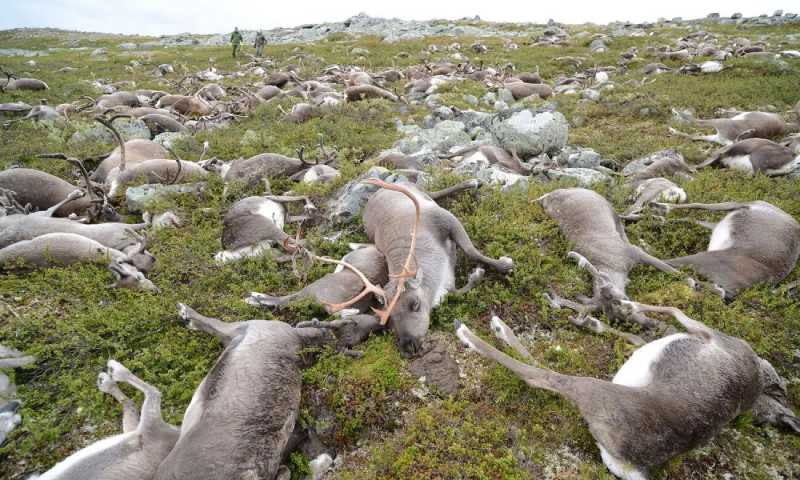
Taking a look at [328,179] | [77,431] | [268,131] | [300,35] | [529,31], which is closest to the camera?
[77,431]

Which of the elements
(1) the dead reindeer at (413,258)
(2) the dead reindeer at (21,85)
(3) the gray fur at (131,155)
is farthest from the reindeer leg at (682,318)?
(2) the dead reindeer at (21,85)

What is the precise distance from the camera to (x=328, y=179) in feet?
28.3

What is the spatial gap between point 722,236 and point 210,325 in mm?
6899

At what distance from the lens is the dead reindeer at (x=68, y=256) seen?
592cm

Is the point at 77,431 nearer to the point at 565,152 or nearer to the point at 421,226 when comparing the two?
the point at 421,226

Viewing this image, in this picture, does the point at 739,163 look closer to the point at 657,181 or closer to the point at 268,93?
the point at 657,181

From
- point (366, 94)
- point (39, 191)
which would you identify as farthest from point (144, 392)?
point (366, 94)

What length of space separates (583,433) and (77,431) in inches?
186

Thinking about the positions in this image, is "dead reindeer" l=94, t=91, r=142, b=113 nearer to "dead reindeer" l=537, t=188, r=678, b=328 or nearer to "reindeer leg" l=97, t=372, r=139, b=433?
"reindeer leg" l=97, t=372, r=139, b=433

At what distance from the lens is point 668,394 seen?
3783mm

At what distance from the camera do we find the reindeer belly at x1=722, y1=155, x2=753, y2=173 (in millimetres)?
8430

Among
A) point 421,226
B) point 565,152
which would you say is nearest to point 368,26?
point 565,152

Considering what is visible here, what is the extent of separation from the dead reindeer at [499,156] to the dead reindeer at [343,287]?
12.8 feet

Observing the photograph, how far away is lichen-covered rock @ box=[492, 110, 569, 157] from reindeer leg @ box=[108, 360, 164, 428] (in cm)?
785
